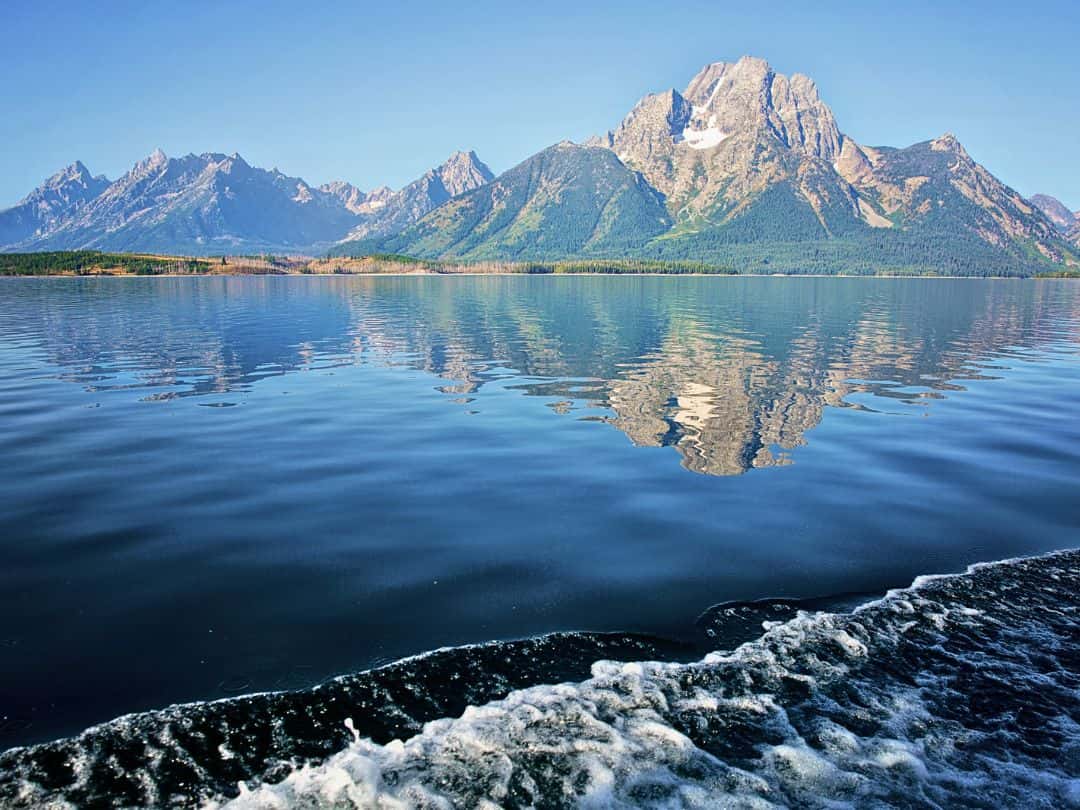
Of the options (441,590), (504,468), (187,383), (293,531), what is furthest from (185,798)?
(187,383)

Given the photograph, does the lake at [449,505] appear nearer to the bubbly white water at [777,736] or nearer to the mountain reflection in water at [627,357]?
the mountain reflection in water at [627,357]

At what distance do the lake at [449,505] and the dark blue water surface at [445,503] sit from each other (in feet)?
0.26

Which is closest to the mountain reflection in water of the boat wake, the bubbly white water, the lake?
the lake

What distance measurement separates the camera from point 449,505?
16.1 metres

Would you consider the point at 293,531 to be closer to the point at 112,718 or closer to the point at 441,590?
the point at 441,590

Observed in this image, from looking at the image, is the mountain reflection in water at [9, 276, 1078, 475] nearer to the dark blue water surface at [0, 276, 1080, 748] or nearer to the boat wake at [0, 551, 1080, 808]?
the dark blue water surface at [0, 276, 1080, 748]

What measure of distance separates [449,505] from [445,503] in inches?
7.3

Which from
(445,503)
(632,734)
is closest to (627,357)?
(445,503)

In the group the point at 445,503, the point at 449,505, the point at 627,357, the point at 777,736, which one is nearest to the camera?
the point at 777,736

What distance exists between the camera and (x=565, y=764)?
7.33 meters

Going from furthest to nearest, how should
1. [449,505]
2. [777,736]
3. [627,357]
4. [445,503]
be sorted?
1. [627,357]
2. [445,503]
3. [449,505]
4. [777,736]

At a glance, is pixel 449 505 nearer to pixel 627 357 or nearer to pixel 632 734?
pixel 632 734

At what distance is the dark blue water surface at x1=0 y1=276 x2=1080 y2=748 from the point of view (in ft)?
33.6

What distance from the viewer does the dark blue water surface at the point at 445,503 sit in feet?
33.6
